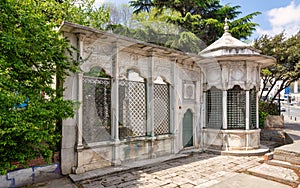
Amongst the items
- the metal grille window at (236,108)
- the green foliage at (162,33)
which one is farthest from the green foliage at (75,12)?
the metal grille window at (236,108)

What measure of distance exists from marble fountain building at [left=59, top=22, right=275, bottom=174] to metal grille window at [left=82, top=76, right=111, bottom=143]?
27 millimetres

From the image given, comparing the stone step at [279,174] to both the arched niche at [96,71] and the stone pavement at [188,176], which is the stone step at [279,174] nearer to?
the stone pavement at [188,176]

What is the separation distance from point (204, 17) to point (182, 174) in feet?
38.7

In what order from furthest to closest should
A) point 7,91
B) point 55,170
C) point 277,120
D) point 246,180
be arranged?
point 277,120 → point 55,170 → point 246,180 → point 7,91

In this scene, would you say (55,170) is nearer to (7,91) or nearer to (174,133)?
(7,91)

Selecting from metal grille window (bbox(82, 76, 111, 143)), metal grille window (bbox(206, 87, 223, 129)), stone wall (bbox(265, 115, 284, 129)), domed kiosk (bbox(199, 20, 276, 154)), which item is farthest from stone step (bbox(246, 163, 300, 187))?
stone wall (bbox(265, 115, 284, 129))

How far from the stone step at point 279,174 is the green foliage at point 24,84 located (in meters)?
4.38

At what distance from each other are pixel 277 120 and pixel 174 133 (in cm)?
1019

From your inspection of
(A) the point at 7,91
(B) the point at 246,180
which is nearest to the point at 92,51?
(A) the point at 7,91

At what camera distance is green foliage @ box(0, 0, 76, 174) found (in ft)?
9.52

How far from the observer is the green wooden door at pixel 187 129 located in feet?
25.6

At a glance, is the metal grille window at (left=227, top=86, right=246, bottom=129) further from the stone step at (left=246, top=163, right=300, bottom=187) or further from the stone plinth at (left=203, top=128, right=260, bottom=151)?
the stone step at (left=246, top=163, right=300, bottom=187)

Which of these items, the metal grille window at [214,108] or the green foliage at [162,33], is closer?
the metal grille window at [214,108]

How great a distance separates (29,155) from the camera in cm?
334
